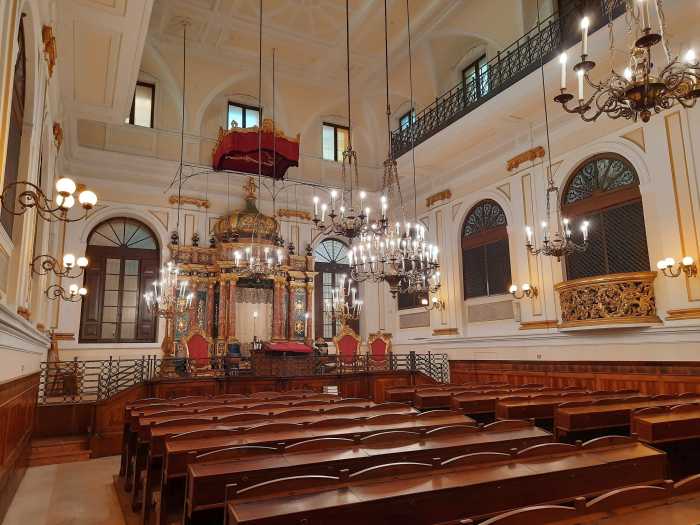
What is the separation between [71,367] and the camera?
10398mm

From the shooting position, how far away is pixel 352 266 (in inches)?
282

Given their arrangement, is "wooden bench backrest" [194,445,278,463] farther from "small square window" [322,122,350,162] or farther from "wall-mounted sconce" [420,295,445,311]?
"small square window" [322,122,350,162]

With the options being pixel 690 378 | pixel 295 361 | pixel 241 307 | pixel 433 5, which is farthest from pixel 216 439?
pixel 433 5

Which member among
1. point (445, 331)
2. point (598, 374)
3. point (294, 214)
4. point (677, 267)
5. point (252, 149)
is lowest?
point (598, 374)

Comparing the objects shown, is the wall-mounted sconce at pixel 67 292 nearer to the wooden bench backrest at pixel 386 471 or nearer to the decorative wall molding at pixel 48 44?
the decorative wall molding at pixel 48 44

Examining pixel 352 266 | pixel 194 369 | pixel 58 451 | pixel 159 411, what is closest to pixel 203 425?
pixel 159 411

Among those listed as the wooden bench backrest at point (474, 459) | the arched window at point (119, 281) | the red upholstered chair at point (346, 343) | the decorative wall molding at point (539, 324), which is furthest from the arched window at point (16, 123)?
the decorative wall molding at point (539, 324)

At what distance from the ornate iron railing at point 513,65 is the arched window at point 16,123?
22.8 feet

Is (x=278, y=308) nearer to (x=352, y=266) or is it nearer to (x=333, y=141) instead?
(x=333, y=141)

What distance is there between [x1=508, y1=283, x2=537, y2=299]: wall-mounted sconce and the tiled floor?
8.15 metres

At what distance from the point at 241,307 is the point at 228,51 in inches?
271

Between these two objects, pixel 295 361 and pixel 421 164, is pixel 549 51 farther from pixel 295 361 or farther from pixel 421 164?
pixel 295 361

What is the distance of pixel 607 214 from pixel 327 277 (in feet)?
27.8

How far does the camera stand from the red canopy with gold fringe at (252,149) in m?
10.9
